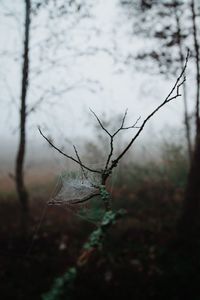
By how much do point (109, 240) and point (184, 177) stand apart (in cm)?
442

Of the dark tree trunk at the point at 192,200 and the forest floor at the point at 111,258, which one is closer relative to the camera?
the forest floor at the point at 111,258

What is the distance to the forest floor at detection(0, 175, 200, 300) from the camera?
23.9 feet

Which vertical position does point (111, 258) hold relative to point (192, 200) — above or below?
below

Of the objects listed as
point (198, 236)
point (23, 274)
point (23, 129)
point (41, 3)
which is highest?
point (41, 3)

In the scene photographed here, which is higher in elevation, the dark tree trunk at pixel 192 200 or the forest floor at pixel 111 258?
the dark tree trunk at pixel 192 200

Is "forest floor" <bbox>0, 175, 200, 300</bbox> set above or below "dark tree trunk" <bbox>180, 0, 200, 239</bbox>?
below

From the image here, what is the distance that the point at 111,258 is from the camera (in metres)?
8.18

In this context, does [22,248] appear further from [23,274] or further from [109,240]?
[109,240]

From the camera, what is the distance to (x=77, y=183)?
314cm

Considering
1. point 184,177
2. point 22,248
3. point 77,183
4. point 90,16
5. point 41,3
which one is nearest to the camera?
point 77,183

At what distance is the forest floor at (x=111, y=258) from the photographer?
7.29m

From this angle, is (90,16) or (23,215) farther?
(23,215)

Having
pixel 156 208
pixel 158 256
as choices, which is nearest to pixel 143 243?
pixel 158 256

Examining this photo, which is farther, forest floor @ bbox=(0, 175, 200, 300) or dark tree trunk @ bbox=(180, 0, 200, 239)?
dark tree trunk @ bbox=(180, 0, 200, 239)
